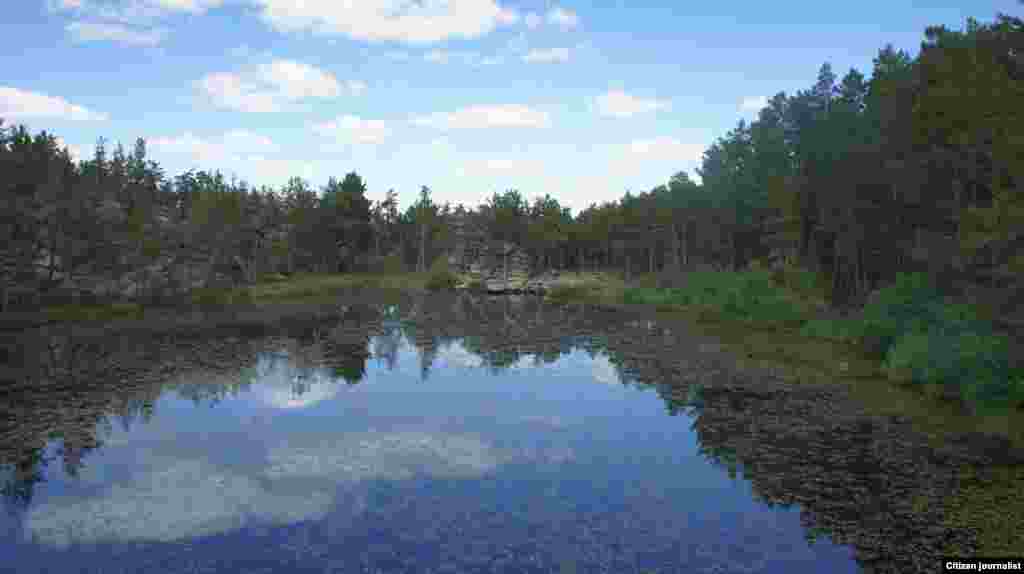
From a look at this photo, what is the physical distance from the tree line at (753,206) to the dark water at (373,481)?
12.8m

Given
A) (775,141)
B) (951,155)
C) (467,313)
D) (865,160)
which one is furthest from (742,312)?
(775,141)

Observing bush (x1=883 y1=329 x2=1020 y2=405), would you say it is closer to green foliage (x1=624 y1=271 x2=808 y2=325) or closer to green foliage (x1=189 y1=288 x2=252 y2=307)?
green foliage (x1=624 y1=271 x2=808 y2=325)

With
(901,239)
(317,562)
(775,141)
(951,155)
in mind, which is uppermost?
(775,141)

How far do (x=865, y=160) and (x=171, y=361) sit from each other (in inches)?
1681

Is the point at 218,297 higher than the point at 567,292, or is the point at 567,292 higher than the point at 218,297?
the point at 218,297

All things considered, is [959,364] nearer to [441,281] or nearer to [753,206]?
[753,206]

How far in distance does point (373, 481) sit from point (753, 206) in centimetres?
5805

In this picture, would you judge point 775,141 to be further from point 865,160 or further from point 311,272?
point 311,272

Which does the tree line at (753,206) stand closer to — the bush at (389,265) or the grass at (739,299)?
the bush at (389,265)

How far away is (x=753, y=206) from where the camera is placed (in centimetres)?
6300

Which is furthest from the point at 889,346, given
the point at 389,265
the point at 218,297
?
the point at 389,265

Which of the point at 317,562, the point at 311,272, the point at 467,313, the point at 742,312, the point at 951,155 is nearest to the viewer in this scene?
the point at 317,562

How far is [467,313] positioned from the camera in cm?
5391

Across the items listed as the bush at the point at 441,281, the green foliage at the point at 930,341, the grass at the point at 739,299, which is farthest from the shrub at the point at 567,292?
the green foliage at the point at 930,341
